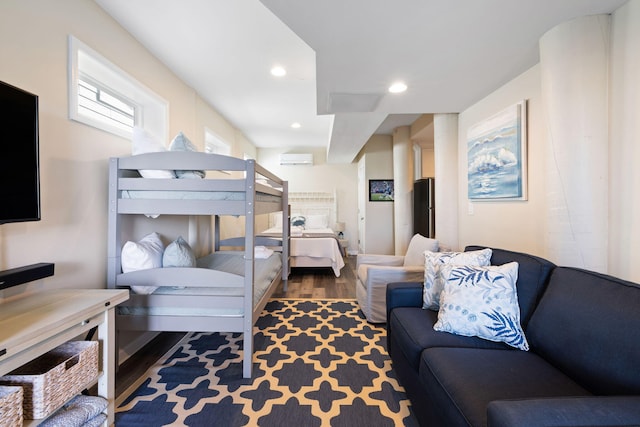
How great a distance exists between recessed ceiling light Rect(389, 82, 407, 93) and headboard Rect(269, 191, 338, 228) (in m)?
4.02

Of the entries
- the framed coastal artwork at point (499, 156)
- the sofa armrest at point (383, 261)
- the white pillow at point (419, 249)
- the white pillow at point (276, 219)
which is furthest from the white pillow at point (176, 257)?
the white pillow at point (276, 219)

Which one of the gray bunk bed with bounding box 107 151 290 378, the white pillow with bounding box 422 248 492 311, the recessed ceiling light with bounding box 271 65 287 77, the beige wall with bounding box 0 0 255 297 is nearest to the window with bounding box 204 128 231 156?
the recessed ceiling light with bounding box 271 65 287 77

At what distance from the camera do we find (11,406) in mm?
863

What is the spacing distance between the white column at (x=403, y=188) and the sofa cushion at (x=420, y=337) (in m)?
3.07

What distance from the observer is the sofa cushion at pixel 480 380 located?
3.06 feet

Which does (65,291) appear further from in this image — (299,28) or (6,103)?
(299,28)

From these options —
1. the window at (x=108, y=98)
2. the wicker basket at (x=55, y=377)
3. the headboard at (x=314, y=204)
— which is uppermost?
the window at (x=108, y=98)

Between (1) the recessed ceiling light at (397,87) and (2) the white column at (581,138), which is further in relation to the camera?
(1) the recessed ceiling light at (397,87)

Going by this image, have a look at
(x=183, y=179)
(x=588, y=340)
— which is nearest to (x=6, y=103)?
(x=183, y=179)

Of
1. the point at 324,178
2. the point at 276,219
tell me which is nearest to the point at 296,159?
the point at 324,178

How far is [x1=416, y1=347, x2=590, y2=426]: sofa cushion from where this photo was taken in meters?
0.93

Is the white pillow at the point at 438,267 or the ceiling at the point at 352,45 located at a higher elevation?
the ceiling at the point at 352,45

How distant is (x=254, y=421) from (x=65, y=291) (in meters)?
1.22

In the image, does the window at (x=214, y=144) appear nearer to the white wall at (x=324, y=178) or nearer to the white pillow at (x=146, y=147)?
the white pillow at (x=146, y=147)
